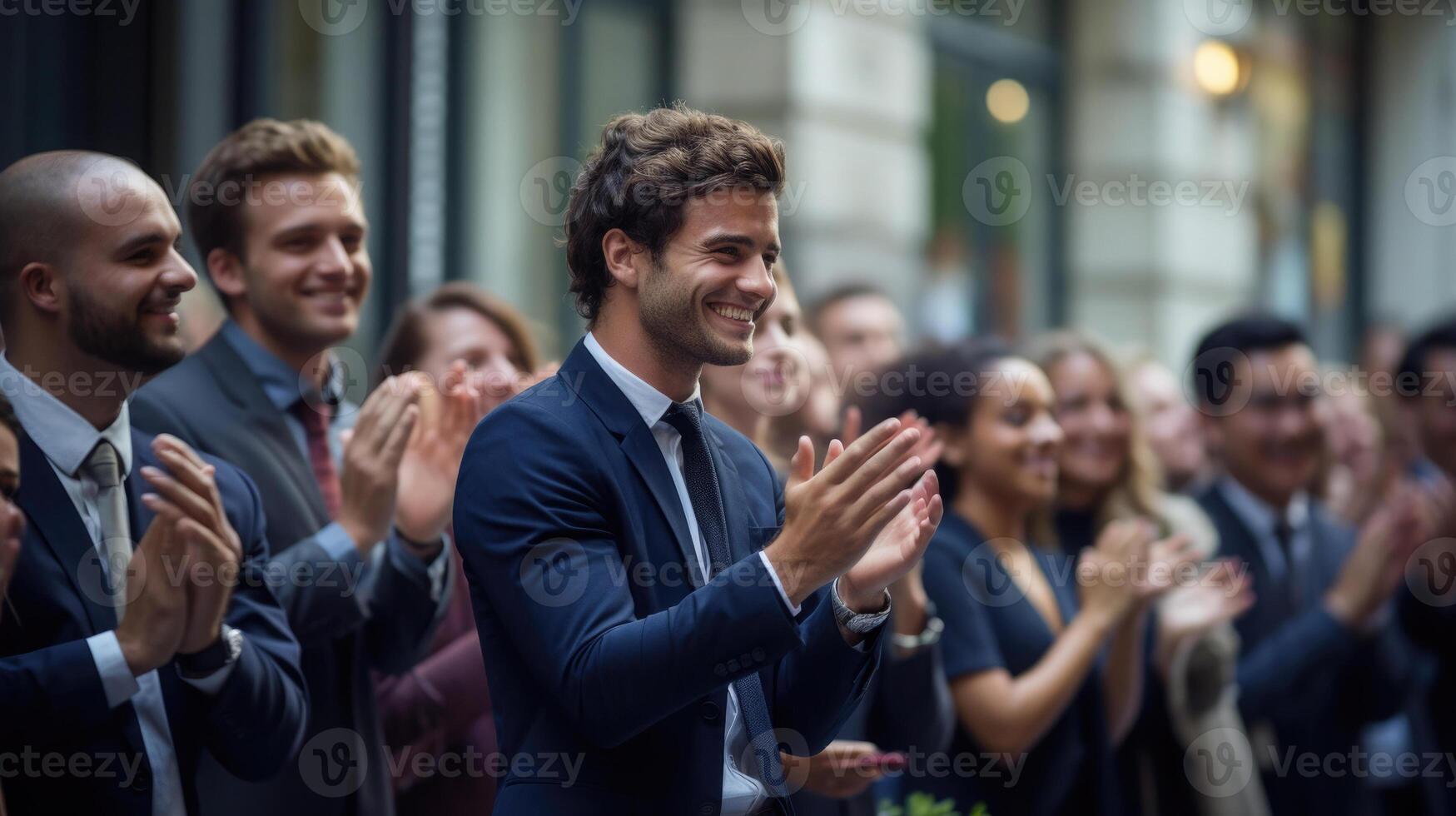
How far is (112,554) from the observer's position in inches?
105

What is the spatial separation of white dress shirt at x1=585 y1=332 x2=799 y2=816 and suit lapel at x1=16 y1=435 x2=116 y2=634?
95 centimetres

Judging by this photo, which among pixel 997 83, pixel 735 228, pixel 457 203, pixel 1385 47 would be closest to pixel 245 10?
Answer: pixel 457 203

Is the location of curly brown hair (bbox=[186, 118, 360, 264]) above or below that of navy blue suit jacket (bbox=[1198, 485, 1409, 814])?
above

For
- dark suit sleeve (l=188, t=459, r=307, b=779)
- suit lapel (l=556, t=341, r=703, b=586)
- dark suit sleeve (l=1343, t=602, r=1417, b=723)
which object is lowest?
dark suit sleeve (l=1343, t=602, r=1417, b=723)

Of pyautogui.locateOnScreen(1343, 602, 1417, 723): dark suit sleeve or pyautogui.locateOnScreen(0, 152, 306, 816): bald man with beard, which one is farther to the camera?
pyautogui.locateOnScreen(1343, 602, 1417, 723): dark suit sleeve

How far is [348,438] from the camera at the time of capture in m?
3.24

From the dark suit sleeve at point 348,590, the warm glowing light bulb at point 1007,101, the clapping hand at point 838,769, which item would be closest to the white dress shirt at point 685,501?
the clapping hand at point 838,769

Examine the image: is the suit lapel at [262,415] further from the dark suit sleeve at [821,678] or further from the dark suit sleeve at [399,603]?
the dark suit sleeve at [821,678]

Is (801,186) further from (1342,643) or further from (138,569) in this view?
(138,569)

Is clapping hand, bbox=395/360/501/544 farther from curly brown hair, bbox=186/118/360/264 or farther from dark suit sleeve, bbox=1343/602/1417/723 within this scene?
dark suit sleeve, bbox=1343/602/1417/723

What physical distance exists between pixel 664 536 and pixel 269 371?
137 centimetres

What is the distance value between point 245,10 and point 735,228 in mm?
3884

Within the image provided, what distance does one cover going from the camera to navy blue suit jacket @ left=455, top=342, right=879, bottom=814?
6.93 ft

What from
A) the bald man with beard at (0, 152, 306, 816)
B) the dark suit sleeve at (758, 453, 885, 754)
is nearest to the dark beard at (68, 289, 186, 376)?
the bald man with beard at (0, 152, 306, 816)
